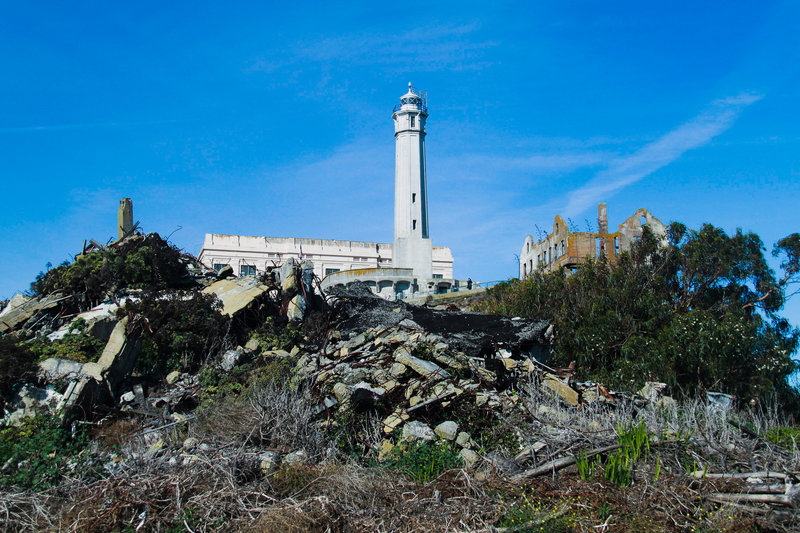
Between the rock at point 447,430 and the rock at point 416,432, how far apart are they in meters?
0.09

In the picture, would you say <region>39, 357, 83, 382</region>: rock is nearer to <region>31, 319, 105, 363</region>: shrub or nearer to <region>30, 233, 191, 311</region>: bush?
<region>31, 319, 105, 363</region>: shrub

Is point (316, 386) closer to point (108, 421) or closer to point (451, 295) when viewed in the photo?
point (108, 421)

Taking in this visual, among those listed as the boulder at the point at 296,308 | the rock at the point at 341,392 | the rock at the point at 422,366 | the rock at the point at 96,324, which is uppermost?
the boulder at the point at 296,308

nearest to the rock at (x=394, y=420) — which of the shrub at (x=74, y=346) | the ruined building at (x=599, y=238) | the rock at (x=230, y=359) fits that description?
the rock at (x=230, y=359)

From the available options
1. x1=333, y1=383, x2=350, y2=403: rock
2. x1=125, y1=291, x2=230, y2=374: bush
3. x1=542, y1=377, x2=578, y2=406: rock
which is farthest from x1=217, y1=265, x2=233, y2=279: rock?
x1=542, y1=377, x2=578, y2=406: rock

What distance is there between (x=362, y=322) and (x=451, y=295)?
12.3 metres

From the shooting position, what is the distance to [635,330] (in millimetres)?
16734

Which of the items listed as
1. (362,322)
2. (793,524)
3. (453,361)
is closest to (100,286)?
(362,322)

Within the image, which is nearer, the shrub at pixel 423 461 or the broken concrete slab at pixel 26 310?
the shrub at pixel 423 461

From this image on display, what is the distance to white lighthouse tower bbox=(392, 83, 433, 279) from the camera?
36344 mm

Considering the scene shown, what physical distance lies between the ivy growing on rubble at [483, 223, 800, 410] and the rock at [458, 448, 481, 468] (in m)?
7.60

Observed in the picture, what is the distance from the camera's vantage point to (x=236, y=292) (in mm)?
14555

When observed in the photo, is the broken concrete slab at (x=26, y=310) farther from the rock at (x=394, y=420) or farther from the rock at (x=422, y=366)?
the rock at (x=394, y=420)

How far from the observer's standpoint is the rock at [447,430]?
794 centimetres
